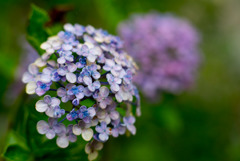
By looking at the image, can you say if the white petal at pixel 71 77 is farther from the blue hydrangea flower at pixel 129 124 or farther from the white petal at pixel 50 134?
the blue hydrangea flower at pixel 129 124

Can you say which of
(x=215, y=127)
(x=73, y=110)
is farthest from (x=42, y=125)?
(x=215, y=127)

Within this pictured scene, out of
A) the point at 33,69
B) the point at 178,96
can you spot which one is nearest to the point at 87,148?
the point at 33,69

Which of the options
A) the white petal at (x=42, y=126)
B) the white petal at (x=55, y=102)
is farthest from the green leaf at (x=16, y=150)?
the white petal at (x=55, y=102)

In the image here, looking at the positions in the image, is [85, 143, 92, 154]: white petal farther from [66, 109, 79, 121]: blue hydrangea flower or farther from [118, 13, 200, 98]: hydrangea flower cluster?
[118, 13, 200, 98]: hydrangea flower cluster

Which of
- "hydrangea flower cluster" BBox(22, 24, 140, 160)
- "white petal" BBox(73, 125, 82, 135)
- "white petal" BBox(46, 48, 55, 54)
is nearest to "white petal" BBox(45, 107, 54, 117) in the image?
"hydrangea flower cluster" BBox(22, 24, 140, 160)

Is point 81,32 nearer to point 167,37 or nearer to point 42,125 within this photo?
point 42,125

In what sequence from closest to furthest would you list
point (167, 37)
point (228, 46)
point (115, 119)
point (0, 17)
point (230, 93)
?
point (115, 119) < point (167, 37) < point (0, 17) < point (230, 93) < point (228, 46)

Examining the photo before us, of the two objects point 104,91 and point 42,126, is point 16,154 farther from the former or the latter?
point 104,91
